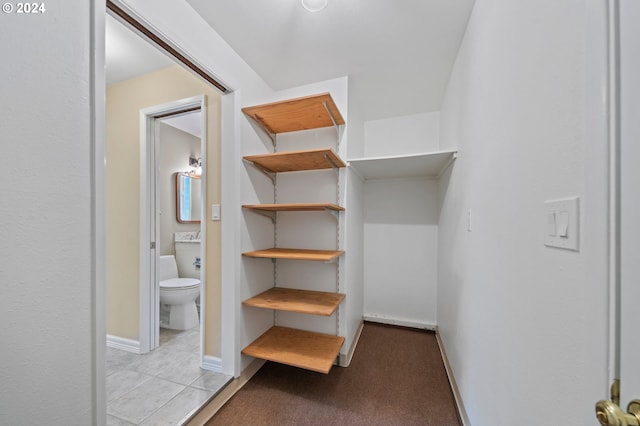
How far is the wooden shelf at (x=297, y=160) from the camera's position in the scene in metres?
1.63

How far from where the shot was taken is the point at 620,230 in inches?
15.8

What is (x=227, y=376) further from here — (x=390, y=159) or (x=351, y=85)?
(x=351, y=85)

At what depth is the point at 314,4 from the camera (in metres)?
1.30

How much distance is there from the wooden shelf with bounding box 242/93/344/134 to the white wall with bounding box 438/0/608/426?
0.90m

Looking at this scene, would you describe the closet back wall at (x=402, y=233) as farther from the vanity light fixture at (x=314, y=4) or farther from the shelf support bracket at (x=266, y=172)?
the vanity light fixture at (x=314, y=4)

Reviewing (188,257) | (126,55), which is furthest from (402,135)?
(188,257)

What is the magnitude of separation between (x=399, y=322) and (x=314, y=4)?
2833 mm

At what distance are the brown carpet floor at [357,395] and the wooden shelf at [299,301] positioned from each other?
0.53 metres

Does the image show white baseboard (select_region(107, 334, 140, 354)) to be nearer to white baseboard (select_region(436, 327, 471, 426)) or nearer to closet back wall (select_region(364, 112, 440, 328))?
closet back wall (select_region(364, 112, 440, 328))

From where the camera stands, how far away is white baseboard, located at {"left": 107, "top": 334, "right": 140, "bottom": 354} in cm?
201

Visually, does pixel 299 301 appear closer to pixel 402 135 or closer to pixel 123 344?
pixel 123 344

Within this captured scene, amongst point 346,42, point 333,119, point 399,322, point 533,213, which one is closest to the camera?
point 533,213

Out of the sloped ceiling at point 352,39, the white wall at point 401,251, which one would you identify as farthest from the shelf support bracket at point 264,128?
the white wall at point 401,251

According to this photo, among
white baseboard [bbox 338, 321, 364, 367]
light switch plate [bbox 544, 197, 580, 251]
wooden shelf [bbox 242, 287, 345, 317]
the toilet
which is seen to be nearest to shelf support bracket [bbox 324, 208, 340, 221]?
wooden shelf [bbox 242, 287, 345, 317]
